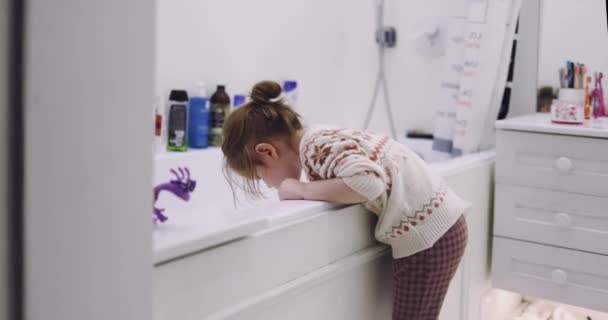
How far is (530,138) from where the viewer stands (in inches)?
74.7

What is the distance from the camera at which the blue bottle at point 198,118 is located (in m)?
2.11

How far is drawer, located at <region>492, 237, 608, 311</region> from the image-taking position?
1.85 metres

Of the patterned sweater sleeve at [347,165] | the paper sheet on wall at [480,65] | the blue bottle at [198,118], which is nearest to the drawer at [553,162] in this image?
the paper sheet on wall at [480,65]

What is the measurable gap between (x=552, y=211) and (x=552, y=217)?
0.02m

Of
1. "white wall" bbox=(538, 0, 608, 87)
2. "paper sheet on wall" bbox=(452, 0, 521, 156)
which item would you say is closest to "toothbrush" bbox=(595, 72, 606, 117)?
"white wall" bbox=(538, 0, 608, 87)

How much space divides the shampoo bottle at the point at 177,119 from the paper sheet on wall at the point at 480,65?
2.80 ft

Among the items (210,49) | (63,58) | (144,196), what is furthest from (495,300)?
(63,58)

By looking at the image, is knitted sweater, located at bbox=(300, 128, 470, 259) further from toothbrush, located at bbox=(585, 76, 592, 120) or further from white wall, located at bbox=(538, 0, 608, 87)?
white wall, located at bbox=(538, 0, 608, 87)

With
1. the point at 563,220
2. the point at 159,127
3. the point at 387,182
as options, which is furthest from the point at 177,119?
the point at 563,220

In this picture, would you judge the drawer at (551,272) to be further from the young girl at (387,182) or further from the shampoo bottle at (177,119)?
the shampoo bottle at (177,119)

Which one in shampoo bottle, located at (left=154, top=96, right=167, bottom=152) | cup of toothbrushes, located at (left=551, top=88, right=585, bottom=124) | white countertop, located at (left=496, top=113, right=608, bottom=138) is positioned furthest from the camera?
shampoo bottle, located at (left=154, top=96, right=167, bottom=152)

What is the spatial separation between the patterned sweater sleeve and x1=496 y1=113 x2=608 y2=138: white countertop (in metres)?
0.77

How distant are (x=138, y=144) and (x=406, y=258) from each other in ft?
2.83

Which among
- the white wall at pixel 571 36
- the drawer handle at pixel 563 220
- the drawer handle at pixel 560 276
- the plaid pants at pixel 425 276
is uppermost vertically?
the white wall at pixel 571 36
